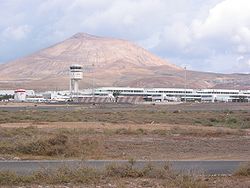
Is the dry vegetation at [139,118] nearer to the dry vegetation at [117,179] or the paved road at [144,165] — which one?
the paved road at [144,165]

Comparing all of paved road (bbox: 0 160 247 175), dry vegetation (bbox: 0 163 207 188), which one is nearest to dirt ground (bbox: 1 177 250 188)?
dry vegetation (bbox: 0 163 207 188)

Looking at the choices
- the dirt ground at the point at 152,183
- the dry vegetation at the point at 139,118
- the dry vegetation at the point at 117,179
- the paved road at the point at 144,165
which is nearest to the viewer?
the dirt ground at the point at 152,183

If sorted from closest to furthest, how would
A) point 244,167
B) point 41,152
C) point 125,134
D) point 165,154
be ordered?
point 244,167 → point 41,152 → point 165,154 → point 125,134

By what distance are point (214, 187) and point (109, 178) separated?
304 cm

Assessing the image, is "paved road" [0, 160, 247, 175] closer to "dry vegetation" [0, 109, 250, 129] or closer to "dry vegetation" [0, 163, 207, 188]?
"dry vegetation" [0, 163, 207, 188]

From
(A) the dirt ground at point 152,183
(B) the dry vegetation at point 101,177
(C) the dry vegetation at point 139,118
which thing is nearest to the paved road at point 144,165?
(B) the dry vegetation at point 101,177

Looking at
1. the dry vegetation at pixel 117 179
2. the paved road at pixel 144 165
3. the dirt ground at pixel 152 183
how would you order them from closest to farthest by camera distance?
the dirt ground at pixel 152 183 → the dry vegetation at pixel 117 179 → the paved road at pixel 144 165

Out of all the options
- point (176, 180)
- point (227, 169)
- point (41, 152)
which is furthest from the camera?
point (41, 152)

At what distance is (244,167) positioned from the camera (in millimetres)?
16312

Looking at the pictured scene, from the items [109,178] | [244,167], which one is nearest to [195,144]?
[244,167]

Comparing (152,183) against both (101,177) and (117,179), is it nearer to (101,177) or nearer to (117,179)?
(117,179)

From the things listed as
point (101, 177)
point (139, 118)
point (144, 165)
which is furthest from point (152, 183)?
point (139, 118)

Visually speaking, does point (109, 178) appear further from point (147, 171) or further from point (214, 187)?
point (214, 187)

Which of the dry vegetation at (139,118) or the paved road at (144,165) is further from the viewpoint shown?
the dry vegetation at (139,118)
